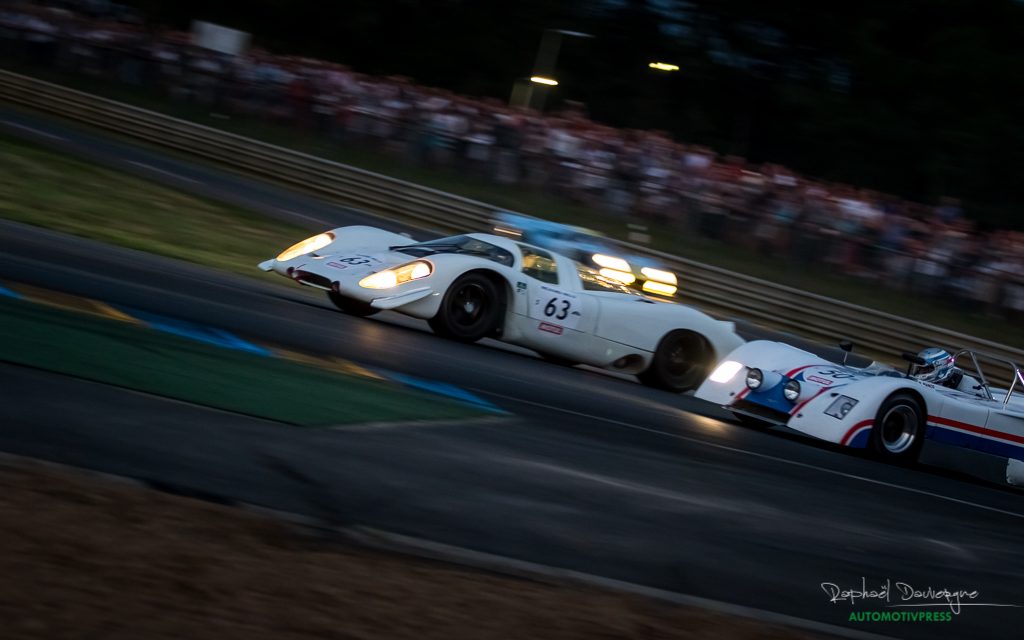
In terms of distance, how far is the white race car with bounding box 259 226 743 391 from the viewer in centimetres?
1052

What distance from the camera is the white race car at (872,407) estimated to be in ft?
31.7

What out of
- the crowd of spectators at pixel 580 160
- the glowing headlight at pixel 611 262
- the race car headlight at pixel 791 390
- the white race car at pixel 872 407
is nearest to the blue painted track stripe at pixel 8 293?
the white race car at pixel 872 407

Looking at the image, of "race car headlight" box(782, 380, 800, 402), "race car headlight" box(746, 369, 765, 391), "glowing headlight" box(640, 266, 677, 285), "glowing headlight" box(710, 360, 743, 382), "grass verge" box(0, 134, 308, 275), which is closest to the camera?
"race car headlight" box(782, 380, 800, 402)

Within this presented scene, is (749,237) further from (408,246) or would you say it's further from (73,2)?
(73,2)

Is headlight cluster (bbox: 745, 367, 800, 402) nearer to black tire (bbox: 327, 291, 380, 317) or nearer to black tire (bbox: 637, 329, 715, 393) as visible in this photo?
black tire (bbox: 637, 329, 715, 393)

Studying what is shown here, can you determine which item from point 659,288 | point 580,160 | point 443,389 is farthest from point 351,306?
point 580,160

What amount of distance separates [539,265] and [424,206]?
967cm

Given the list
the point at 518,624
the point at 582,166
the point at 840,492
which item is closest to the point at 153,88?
the point at 582,166

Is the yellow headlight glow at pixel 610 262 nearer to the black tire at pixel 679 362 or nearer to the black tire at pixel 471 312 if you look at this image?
the black tire at pixel 679 362

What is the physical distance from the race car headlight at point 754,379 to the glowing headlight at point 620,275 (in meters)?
6.24

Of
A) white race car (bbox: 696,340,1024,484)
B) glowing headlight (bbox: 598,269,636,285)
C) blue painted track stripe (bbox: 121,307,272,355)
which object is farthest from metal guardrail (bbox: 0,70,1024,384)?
blue painted track stripe (bbox: 121,307,272,355)

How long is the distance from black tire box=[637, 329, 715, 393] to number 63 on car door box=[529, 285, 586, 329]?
95cm

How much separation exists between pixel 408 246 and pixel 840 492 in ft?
15.6

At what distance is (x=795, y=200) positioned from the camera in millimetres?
19266
